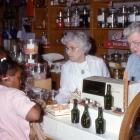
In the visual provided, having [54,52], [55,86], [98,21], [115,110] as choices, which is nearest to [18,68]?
[115,110]

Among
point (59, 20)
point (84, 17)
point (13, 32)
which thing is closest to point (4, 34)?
point (13, 32)

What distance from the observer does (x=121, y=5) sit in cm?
384

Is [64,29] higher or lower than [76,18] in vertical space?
lower

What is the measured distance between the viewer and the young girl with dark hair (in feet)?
5.06

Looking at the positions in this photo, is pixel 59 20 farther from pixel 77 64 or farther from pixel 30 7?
pixel 77 64

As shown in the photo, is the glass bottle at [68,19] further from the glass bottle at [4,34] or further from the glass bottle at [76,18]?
the glass bottle at [4,34]

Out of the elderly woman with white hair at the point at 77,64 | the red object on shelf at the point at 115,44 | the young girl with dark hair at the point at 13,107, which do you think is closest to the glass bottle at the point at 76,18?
the red object on shelf at the point at 115,44

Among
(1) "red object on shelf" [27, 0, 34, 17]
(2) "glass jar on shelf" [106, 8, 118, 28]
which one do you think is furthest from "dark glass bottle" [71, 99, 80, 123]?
(1) "red object on shelf" [27, 0, 34, 17]

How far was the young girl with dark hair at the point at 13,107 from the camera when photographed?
154 cm

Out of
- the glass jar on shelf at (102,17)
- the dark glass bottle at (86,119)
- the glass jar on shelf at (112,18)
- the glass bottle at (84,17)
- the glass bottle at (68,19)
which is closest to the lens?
the dark glass bottle at (86,119)

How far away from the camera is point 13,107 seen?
1.57 m

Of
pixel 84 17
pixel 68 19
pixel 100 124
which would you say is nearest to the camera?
pixel 100 124

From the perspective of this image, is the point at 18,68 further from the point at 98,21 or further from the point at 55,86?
the point at 55,86

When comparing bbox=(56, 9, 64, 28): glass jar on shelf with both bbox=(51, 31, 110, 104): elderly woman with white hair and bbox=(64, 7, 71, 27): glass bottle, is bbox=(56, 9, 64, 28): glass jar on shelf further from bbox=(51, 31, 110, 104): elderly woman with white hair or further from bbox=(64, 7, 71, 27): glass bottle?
bbox=(51, 31, 110, 104): elderly woman with white hair
